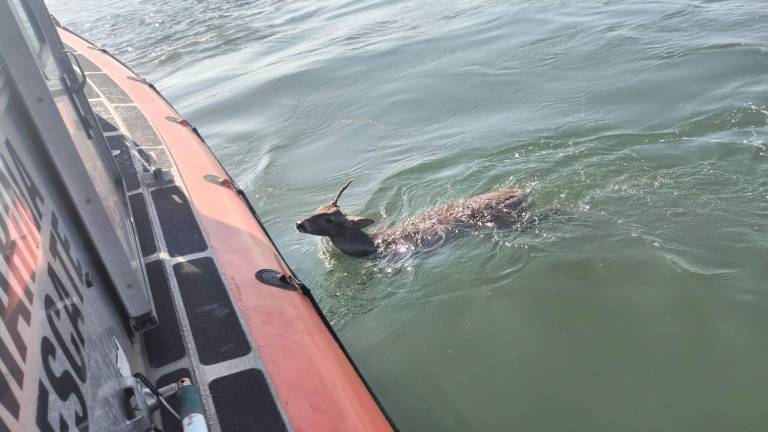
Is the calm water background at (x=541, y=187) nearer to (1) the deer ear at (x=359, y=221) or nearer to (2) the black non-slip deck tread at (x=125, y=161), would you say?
(1) the deer ear at (x=359, y=221)

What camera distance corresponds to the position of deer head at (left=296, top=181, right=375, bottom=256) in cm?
643

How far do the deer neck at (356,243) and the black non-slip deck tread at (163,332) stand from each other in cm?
269

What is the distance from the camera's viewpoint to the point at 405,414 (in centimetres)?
471

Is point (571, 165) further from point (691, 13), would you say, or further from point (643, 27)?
point (691, 13)

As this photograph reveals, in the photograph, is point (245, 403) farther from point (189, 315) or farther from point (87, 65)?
point (87, 65)

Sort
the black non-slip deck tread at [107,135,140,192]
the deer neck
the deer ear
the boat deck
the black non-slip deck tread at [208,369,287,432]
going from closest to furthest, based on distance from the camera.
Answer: the black non-slip deck tread at [208,369,287,432], the boat deck, the black non-slip deck tread at [107,135,140,192], the deer ear, the deer neck

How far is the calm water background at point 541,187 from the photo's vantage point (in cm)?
477

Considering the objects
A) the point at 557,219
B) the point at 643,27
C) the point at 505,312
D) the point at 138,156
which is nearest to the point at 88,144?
the point at 138,156

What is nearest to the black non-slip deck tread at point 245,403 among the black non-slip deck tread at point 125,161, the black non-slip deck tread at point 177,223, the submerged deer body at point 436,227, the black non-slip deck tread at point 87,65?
the black non-slip deck tread at point 177,223

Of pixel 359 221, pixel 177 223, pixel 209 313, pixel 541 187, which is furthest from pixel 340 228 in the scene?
pixel 209 313

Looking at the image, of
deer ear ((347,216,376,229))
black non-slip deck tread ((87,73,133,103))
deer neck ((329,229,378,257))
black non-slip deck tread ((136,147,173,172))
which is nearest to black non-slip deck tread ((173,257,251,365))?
black non-slip deck tread ((136,147,173,172))

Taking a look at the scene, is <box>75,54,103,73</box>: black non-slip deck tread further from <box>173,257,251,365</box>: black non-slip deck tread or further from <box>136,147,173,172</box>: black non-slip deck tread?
<box>173,257,251,365</box>: black non-slip deck tread

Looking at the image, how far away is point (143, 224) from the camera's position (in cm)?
494

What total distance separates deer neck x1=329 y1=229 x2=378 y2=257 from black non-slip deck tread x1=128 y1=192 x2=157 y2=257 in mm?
2147
